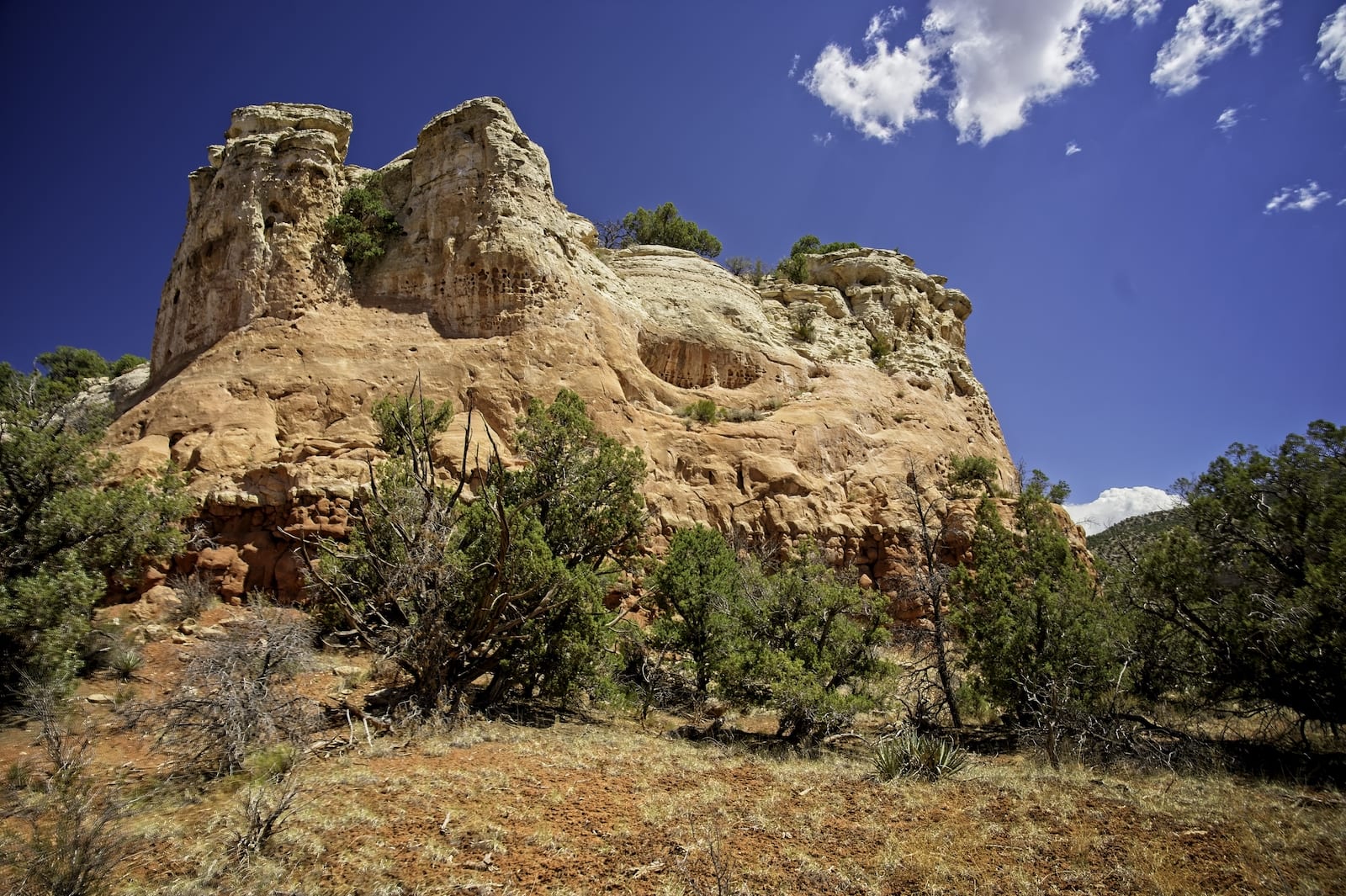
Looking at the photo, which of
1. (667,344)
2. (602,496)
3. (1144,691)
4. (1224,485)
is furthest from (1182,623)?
(667,344)

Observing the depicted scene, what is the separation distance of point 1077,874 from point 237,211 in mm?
26970

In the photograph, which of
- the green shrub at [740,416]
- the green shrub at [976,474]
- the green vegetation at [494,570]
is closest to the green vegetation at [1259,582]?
the green vegetation at [494,570]

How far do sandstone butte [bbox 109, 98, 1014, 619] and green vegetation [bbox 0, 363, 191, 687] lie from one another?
100 inches

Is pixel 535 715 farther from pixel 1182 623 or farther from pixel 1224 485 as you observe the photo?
pixel 1224 485

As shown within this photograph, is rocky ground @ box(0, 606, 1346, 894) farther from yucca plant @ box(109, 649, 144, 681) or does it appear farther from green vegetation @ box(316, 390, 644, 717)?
green vegetation @ box(316, 390, 644, 717)

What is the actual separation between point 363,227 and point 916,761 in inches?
921

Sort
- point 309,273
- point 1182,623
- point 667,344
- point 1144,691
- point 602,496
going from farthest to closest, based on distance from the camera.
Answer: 1. point 667,344
2. point 309,273
3. point 1144,691
4. point 602,496
5. point 1182,623

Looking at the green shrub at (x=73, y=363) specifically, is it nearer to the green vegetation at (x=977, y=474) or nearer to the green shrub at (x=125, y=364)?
the green shrub at (x=125, y=364)

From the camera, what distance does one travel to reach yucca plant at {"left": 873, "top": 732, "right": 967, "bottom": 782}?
9612 mm

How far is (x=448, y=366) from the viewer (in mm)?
20312

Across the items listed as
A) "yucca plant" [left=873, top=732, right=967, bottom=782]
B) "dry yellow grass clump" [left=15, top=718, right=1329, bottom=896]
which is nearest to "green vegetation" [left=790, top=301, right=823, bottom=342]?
"yucca plant" [left=873, top=732, right=967, bottom=782]

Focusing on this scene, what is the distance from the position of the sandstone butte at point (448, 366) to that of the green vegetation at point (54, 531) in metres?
2.54

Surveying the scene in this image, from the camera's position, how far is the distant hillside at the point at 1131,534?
14.0m

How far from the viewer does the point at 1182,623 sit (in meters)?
12.1
